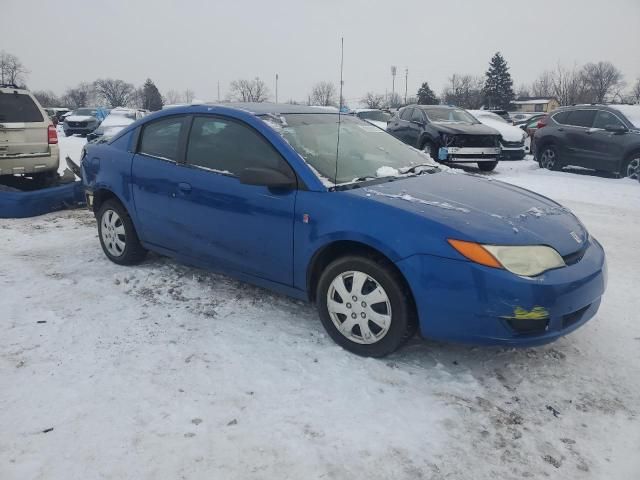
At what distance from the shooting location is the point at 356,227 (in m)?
3.06

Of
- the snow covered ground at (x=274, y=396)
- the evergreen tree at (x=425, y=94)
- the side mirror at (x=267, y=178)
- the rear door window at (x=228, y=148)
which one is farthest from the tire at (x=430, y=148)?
the evergreen tree at (x=425, y=94)

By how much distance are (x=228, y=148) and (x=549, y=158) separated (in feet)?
34.9

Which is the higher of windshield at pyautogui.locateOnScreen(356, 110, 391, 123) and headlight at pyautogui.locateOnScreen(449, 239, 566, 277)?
windshield at pyautogui.locateOnScreen(356, 110, 391, 123)

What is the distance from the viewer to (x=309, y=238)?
3.28 m

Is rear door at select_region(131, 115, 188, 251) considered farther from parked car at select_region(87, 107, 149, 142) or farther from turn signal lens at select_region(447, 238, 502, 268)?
parked car at select_region(87, 107, 149, 142)

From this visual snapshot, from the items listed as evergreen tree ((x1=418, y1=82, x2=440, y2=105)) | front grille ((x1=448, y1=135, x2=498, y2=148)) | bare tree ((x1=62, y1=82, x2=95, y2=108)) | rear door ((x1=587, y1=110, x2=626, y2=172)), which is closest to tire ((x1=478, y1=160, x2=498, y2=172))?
front grille ((x1=448, y1=135, x2=498, y2=148))

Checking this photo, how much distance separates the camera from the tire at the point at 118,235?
4684 millimetres

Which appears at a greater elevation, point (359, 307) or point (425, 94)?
point (425, 94)

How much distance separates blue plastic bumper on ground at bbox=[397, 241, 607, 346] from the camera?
8.95 ft

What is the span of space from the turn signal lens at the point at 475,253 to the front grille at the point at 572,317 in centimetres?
54

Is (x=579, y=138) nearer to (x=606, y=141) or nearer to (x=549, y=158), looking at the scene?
(x=606, y=141)

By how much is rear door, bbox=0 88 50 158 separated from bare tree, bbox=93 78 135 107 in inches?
3965

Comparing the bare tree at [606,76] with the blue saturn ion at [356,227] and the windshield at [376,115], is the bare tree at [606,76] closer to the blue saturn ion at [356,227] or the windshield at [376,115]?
the windshield at [376,115]

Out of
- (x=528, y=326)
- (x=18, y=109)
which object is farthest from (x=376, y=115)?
(x=528, y=326)
